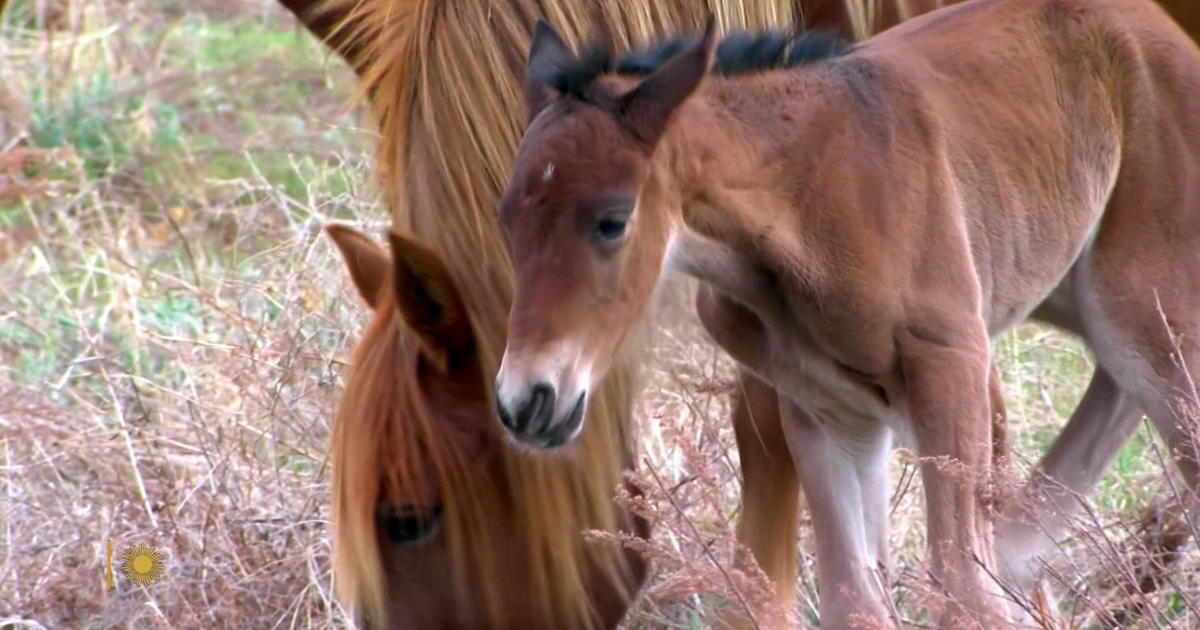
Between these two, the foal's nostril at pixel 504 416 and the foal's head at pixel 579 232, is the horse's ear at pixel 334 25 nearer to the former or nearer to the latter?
the foal's head at pixel 579 232

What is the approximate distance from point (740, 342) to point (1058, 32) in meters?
0.77

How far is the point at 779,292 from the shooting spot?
2.86m

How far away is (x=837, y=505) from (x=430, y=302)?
0.78 meters

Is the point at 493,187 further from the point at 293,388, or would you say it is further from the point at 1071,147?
the point at 293,388

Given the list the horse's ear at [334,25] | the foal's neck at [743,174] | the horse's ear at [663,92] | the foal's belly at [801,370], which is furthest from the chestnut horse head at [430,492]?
the horse's ear at [334,25]

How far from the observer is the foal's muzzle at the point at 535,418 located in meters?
2.41

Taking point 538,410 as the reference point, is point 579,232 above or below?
above

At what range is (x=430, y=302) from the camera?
3.03 m

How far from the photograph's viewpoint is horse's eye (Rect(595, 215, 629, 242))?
2.50 metres

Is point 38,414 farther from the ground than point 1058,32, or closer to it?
closer to it

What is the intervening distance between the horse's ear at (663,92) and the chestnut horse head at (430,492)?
1.98ft

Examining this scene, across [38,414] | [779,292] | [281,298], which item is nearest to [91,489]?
[38,414]

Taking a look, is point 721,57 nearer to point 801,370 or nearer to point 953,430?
point 801,370

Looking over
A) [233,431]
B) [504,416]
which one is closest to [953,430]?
[504,416]
